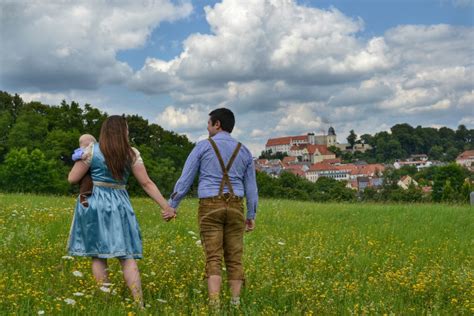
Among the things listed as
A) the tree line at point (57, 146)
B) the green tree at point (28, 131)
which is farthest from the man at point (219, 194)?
the green tree at point (28, 131)

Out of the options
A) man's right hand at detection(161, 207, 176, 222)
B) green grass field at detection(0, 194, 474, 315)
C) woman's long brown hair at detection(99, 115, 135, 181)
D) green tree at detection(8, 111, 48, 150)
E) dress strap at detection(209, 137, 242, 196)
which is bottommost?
green grass field at detection(0, 194, 474, 315)

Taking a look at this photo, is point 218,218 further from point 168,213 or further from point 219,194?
point 168,213

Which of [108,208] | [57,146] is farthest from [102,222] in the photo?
[57,146]

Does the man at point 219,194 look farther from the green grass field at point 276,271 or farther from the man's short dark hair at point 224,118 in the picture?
the green grass field at point 276,271

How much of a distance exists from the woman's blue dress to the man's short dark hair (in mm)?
1155

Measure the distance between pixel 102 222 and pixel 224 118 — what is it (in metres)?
1.59

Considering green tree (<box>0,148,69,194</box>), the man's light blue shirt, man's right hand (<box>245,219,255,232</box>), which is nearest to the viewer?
the man's light blue shirt

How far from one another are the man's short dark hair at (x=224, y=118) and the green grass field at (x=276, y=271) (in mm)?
1680

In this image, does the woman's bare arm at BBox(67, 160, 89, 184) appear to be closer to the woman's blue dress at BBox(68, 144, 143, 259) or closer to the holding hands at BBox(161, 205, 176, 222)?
the woman's blue dress at BBox(68, 144, 143, 259)

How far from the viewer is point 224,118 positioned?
20.3 ft

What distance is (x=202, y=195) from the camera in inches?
238

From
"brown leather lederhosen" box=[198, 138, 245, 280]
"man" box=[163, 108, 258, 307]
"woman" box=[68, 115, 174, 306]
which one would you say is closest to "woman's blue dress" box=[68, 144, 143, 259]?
"woman" box=[68, 115, 174, 306]

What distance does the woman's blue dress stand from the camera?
5.95 meters

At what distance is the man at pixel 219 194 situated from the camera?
6.04 m
